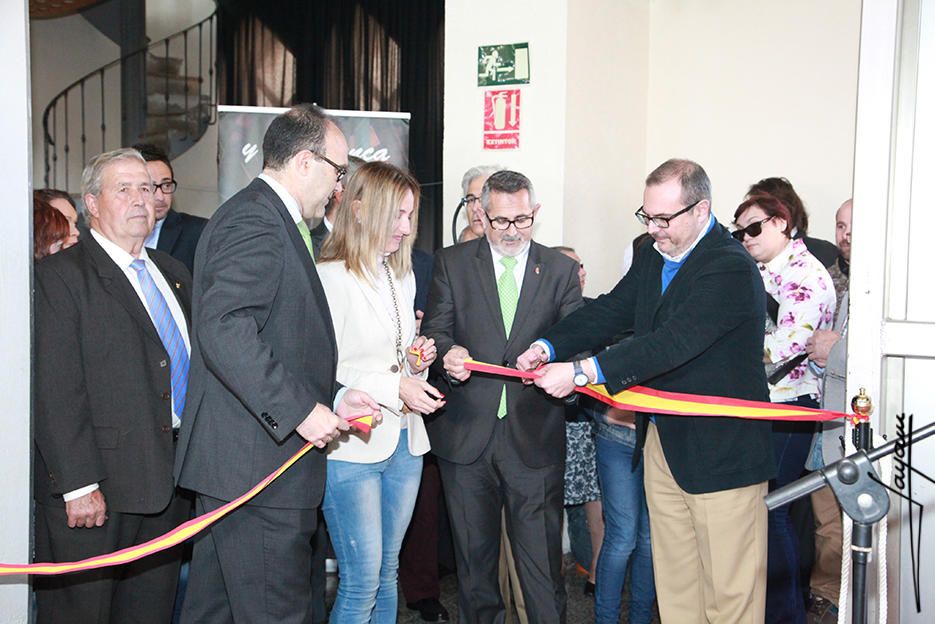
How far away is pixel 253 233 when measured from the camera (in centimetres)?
265

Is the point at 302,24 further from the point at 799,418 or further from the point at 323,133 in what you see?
the point at 799,418

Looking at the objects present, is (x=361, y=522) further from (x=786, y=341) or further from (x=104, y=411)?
(x=786, y=341)

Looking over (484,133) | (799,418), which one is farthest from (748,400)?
(484,133)

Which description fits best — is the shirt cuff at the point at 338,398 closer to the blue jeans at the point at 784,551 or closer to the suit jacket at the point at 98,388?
the suit jacket at the point at 98,388

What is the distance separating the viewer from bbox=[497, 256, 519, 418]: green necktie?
365 centimetres

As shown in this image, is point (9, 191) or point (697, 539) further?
point (697, 539)

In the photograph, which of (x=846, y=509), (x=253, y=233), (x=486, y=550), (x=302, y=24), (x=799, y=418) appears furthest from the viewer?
(x=302, y=24)

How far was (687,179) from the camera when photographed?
307 cm

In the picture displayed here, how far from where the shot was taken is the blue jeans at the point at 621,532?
3859 mm

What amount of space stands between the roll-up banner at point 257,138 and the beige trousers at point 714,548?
3111 mm

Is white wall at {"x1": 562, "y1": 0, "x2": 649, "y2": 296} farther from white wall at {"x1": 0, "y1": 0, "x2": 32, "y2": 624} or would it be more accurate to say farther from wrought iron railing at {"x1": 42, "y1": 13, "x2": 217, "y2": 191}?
wrought iron railing at {"x1": 42, "y1": 13, "x2": 217, "y2": 191}

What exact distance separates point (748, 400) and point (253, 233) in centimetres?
170

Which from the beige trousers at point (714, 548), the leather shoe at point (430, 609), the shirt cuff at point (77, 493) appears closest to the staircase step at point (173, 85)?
the leather shoe at point (430, 609)

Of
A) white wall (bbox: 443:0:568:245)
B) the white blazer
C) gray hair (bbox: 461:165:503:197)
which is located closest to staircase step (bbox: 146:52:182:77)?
white wall (bbox: 443:0:568:245)
